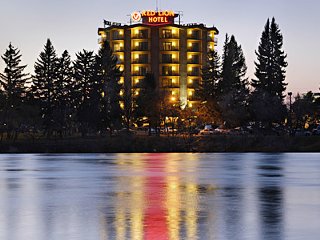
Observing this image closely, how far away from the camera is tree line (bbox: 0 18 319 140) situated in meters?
115

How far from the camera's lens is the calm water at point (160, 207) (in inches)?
614

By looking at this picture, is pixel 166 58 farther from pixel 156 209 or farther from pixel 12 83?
pixel 156 209

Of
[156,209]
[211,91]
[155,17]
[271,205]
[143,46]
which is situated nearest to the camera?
[156,209]

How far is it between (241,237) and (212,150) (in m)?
62.9

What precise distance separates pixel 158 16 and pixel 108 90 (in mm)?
51499

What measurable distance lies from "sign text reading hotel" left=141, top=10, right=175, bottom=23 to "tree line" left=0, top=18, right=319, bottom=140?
1347 inches

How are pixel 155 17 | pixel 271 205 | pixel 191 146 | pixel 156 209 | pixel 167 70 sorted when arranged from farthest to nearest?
pixel 155 17 → pixel 167 70 → pixel 191 146 → pixel 271 205 → pixel 156 209

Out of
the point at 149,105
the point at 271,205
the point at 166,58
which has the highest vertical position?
the point at 166,58

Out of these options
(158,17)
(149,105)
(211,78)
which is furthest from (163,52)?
(149,105)

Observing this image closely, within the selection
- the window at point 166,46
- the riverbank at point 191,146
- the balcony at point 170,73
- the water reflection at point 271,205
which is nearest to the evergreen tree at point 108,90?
the riverbank at point 191,146

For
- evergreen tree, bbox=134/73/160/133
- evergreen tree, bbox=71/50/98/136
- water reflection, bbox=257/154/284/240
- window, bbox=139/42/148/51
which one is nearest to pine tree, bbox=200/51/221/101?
evergreen tree, bbox=134/73/160/133

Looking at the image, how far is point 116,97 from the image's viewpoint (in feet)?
397

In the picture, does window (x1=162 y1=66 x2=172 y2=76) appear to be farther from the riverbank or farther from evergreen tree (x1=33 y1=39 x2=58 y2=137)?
the riverbank

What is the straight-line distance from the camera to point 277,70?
422ft
